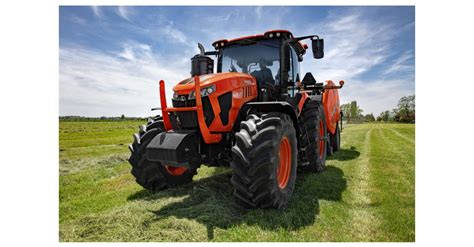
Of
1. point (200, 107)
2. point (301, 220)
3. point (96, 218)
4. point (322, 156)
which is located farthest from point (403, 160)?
point (96, 218)

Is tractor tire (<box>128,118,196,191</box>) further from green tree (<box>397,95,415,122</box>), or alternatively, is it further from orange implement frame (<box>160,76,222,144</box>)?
green tree (<box>397,95,415,122</box>)

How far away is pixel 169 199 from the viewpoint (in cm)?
461

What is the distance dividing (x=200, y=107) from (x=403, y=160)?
655cm

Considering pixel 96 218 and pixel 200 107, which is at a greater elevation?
pixel 200 107

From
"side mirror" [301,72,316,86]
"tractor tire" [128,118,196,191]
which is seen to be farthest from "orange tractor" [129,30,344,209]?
"side mirror" [301,72,316,86]

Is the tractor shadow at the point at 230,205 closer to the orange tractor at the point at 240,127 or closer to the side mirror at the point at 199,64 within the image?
the orange tractor at the point at 240,127

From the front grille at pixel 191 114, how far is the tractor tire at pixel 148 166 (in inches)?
26.3

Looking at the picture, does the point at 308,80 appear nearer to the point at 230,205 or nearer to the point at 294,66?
the point at 294,66

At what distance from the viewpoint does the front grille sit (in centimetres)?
437

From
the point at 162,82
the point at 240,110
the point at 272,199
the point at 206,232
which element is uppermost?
the point at 162,82

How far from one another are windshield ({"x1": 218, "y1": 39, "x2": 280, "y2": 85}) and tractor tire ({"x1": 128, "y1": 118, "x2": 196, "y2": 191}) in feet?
6.27

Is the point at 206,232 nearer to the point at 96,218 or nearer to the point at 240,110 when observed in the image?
the point at 96,218

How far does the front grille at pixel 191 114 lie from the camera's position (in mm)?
4371

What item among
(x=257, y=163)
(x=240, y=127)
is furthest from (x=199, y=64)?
(x=257, y=163)
